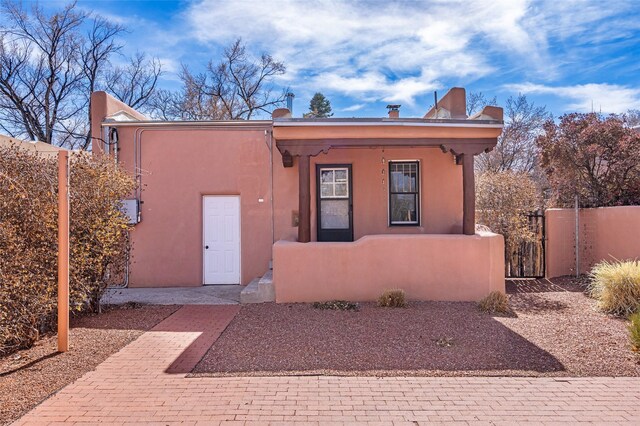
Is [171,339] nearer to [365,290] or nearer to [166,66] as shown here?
[365,290]

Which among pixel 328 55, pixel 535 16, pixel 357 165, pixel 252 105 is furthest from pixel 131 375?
pixel 252 105

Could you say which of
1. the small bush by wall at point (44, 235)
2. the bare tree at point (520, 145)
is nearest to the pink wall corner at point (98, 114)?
the small bush by wall at point (44, 235)

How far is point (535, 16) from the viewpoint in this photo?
908 centimetres

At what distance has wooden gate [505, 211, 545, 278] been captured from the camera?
33.3 feet

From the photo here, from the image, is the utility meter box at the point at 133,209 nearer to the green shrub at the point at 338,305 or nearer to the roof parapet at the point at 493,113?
the green shrub at the point at 338,305

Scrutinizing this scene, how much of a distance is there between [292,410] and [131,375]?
209 cm

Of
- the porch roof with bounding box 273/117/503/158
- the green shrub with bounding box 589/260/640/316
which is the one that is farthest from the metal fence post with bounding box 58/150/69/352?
the green shrub with bounding box 589/260/640/316

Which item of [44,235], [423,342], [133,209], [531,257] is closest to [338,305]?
[423,342]

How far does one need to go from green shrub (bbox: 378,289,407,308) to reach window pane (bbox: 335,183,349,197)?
3.17m

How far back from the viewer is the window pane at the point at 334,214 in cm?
973

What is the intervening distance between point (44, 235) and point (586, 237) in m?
11.9

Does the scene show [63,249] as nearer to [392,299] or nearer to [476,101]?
[392,299]

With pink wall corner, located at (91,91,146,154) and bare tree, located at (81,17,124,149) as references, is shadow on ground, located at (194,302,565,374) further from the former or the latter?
bare tree, located at (81,17,124,149)

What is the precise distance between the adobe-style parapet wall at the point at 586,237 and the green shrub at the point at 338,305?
19.9ft
